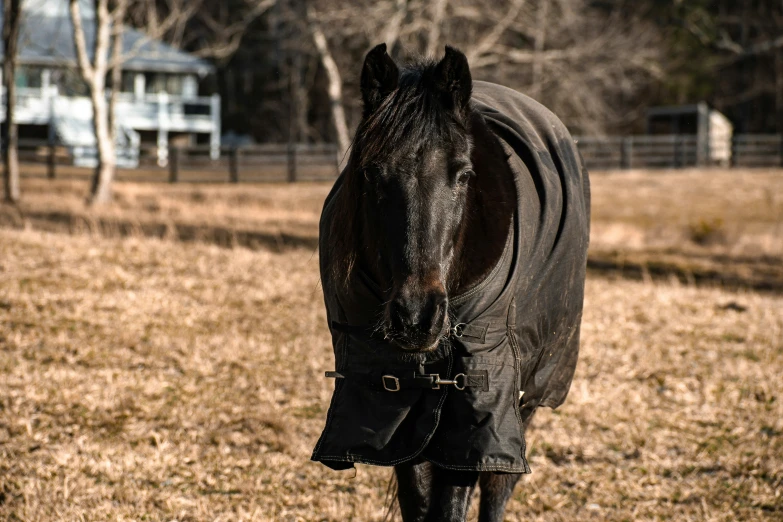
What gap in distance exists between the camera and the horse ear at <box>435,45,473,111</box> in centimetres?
277

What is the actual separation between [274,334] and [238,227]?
24.4 feet

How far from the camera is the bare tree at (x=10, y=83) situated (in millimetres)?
16625

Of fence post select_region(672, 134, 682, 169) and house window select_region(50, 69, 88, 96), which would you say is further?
house window select_region(50, 69, 88, 96)

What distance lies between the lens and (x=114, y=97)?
2225cm

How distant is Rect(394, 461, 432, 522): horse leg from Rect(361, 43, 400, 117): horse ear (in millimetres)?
1343

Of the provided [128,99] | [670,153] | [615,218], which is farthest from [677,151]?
[128,99]

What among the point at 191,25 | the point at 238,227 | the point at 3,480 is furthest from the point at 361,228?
the point at 191,25

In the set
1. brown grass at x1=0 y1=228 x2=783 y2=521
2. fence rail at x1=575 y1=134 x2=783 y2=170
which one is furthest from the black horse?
fence rail at x1=575 y1=134 x2=783 y2=170

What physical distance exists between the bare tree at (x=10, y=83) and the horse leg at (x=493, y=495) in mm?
15863

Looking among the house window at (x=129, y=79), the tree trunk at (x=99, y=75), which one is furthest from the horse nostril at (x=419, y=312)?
the house window at (x=129, y=79)

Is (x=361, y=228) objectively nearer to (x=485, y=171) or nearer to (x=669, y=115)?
(x=485, y=171)

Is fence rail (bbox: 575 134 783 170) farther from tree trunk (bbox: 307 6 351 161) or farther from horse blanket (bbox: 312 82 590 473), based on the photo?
horse blanket (bbox: 312 82 590 473)

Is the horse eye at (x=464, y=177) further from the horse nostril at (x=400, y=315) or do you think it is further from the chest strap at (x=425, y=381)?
the chest strap at (x=425, y=381)

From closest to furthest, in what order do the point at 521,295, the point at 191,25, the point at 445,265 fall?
the point at 445,265 → the point at 521,295 → the point at 191,25
